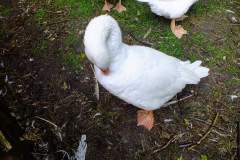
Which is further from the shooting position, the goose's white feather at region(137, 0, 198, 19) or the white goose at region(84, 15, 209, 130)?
the goose's white feather at region(137, 0, 198, 19)

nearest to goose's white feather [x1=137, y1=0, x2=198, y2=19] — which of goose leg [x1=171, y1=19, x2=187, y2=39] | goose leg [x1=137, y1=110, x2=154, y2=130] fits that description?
goose leg [x1=171, y1=19, x2=187, y2=39]

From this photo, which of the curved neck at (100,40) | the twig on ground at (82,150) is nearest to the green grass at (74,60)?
the twig on ground at (82,150)

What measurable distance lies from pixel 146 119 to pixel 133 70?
0.67 meters

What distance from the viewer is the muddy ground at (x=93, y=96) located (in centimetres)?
348

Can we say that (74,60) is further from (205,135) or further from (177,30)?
(205,135)

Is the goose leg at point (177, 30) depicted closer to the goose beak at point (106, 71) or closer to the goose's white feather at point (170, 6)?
the goose's white feather at point (170, 6)

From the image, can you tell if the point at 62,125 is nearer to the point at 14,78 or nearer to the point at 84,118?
the point at 84,118

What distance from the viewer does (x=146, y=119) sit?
3.59m

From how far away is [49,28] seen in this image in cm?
425

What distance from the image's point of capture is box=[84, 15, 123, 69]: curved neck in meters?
2.73

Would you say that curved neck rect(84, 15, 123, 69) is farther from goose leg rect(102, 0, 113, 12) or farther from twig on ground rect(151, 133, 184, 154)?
goose leg rect(102, 0, 113, 12)

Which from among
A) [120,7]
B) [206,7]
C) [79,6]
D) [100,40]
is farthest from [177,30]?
[100,40]

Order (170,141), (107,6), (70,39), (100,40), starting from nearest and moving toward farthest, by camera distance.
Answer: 1. (100,40)
2. (170,141)
3. (70,39)
4. (107,6)

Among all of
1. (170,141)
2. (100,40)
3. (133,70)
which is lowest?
(170,141)
